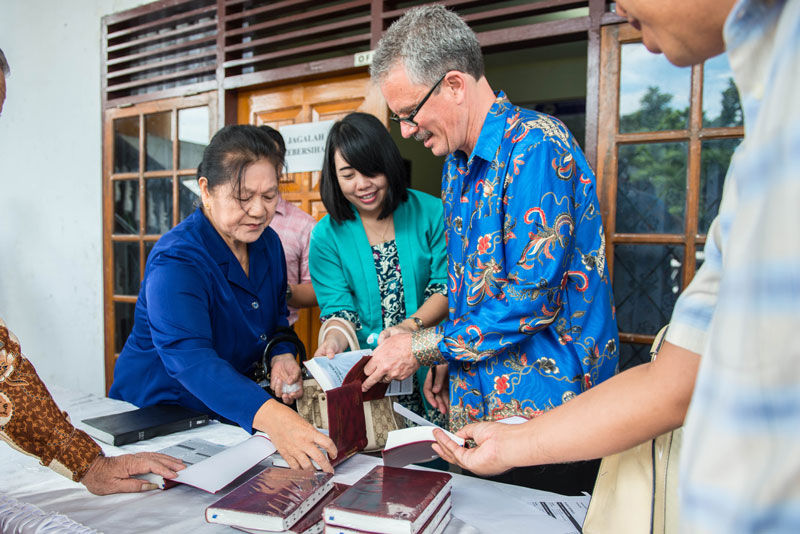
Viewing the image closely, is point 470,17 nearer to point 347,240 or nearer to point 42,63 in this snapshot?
point 347,240

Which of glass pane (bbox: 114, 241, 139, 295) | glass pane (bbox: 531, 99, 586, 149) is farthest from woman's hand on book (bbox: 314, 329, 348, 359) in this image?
glass pane (bbox: 531, 99, 586, 149)

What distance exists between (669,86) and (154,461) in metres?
2.44

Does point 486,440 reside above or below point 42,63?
below

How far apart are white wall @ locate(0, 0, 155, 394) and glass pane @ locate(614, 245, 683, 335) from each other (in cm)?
391

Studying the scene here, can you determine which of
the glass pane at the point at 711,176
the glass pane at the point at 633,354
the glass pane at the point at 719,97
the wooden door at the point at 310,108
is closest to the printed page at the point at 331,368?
the glass pane at the point at 633,354

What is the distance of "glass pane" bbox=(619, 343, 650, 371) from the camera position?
2.49 metres

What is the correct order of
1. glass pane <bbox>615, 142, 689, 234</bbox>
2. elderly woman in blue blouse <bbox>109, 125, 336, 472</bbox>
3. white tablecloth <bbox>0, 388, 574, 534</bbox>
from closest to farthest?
white tablecloth <bbox>0, 388, 574, 534</bbox>, elderly woman in blue blouse <bbox>109, 125, 336, 472</bbox>, glass pane <bbox>615, 142, 689, 234</bbox>

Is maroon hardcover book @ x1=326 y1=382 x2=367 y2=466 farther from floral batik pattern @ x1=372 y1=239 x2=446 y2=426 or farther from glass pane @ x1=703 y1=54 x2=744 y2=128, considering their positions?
glass pane @ x1=703 y1=54 x2=744 y2=128

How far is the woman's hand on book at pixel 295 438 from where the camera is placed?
1.17 metres

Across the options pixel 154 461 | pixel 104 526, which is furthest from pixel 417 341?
pixel 104 526

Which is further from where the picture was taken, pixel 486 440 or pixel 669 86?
pixel 669 86

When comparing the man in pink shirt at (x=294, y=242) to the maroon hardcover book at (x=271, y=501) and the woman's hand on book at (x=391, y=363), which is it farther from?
the maroon hardcover book at (x=271, y=501)

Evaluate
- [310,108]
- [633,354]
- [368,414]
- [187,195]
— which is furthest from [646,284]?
[187,195]

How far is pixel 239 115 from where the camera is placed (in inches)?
151
